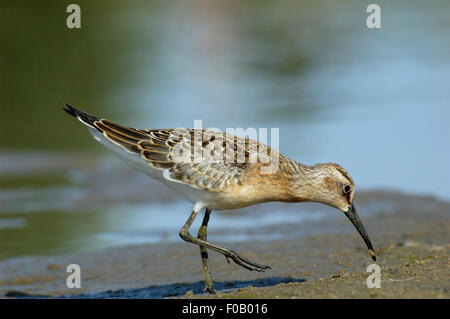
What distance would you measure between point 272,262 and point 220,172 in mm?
2396

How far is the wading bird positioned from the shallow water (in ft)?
10.9

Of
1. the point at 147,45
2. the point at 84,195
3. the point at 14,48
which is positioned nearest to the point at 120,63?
the point at 147,45

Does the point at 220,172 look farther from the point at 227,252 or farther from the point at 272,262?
the point at 272,262

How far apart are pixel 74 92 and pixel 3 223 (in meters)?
7.12

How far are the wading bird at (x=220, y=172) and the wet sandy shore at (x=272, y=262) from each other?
84cm

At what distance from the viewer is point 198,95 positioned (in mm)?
20875

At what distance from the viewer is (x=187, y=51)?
24.7m

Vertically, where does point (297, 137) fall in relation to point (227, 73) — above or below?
below

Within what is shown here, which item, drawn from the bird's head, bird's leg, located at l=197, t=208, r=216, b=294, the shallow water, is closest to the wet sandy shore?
bird's leg, located at l=197, t=208, r=216, b=294

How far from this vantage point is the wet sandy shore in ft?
35.2

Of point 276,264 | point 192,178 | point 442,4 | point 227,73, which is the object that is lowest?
point 276,264

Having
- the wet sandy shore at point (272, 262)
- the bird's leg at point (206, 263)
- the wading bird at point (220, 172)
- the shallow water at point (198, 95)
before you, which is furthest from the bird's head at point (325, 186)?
the shallow water at point (198, 95)

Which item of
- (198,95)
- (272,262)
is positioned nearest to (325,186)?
(272,262)
